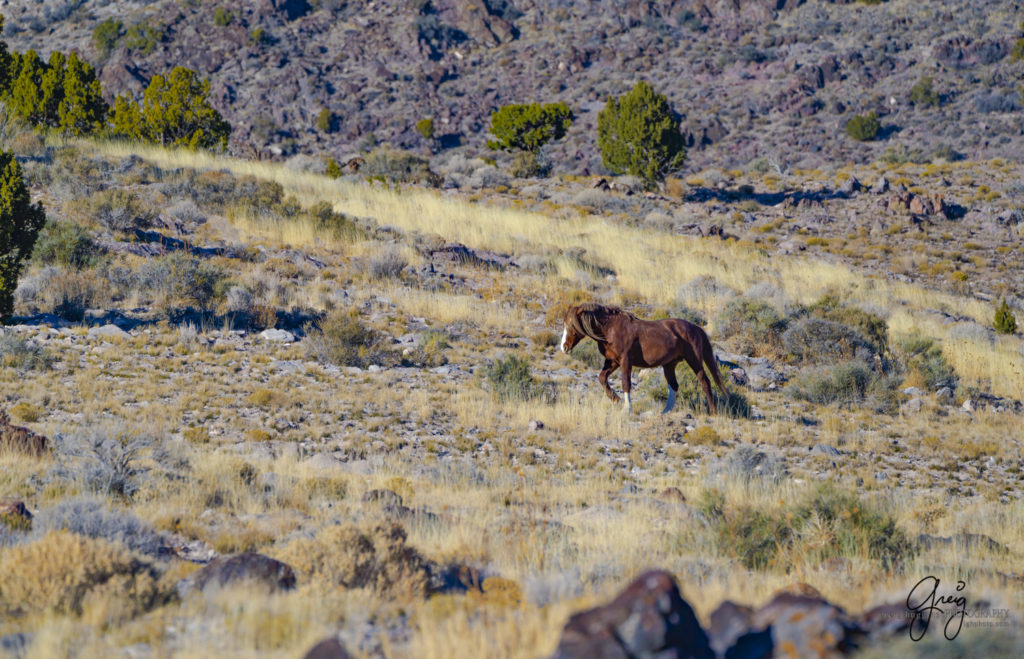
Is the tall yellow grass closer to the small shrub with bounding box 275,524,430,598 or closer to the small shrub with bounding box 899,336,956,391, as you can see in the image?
the small shrub with bounding box 899,336,956,391

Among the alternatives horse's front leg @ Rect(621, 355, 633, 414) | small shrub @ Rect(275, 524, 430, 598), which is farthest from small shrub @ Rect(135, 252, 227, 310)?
small shrub @ Rect(275, 524, 430, 598)

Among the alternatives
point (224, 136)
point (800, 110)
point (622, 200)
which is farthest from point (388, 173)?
point (800, 110)

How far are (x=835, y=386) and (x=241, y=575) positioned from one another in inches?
438

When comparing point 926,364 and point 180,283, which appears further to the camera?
point 926,364

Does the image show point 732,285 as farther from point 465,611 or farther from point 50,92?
point 50,92

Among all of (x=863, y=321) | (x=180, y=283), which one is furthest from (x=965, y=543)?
(x=180, y=283)

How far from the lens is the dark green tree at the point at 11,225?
1176 cm

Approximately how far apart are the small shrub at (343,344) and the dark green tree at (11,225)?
178 inches

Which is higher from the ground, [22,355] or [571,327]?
[571,327]

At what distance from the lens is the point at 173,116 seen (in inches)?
1152

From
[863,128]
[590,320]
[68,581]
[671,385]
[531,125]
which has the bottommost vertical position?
[671,385]

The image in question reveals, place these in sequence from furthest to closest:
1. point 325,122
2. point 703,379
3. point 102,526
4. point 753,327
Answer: point 325,122 < point 753,327 < point 703,379 < point 102,526

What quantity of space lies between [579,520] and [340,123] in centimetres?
5448
